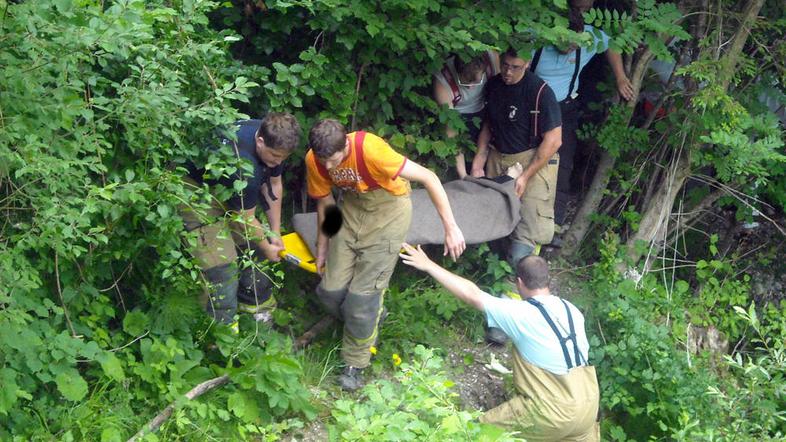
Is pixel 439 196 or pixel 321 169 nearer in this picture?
pixel 439 196

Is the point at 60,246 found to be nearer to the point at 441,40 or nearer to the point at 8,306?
the point at 8,306

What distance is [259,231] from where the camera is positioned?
5023mm

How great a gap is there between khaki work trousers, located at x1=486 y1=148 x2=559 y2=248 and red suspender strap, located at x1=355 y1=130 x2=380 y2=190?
5.26 ft

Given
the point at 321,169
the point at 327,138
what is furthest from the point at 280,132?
the point at 321,169

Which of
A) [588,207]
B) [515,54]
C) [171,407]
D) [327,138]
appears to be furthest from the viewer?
[588,207]

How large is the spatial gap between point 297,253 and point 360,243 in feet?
1.52

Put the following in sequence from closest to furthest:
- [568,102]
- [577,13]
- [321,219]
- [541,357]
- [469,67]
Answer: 1. [541,357]
2. [321,219]
3. [469,67]
4. [577,13]
5. [568,102]

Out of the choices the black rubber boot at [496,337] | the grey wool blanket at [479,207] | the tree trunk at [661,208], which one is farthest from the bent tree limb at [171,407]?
the tree trunk at [661,208]

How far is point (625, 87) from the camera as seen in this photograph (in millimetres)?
6836

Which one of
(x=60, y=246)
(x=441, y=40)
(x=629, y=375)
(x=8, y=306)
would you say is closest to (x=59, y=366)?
(x=8, y=306)

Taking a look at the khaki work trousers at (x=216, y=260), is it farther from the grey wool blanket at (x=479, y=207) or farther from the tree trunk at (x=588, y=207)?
the tree trunk at (x=588, y=207)

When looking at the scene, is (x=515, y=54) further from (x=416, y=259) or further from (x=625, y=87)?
(x=416, y=259)

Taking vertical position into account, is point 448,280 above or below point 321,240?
below

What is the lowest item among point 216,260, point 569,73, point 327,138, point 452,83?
point 216,260
